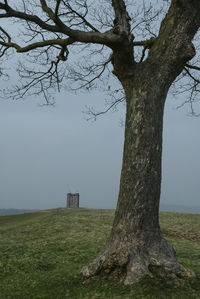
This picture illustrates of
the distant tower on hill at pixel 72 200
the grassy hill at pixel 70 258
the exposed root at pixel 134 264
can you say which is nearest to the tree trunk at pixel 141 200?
the exposed root at pixel 134 264

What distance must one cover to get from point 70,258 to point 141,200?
5329 mm

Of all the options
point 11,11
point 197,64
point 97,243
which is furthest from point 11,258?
point 197,64

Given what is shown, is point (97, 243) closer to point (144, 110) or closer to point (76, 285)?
point (76, 285)

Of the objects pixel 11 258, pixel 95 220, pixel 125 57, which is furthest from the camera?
pixel 95 220

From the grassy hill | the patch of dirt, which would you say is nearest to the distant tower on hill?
the grassy hill

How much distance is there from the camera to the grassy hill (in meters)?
7.74

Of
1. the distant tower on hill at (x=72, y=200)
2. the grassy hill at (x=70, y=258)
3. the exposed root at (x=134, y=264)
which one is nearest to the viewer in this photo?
the grassy hill at (x=70, y=258)

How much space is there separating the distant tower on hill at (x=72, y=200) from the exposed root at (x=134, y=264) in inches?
1073

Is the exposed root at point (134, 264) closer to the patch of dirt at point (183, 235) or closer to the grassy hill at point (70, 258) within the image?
the grassy hill at point (70, 258)

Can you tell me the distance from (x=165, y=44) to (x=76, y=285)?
6762 mm

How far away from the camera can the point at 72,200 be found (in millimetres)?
35938

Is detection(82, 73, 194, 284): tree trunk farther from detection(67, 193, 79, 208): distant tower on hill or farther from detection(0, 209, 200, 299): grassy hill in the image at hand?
detection(67, 193, 79, 208): distant tower on hill

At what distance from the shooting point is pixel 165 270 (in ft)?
27.0

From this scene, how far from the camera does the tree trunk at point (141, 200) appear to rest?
27.4 feet
